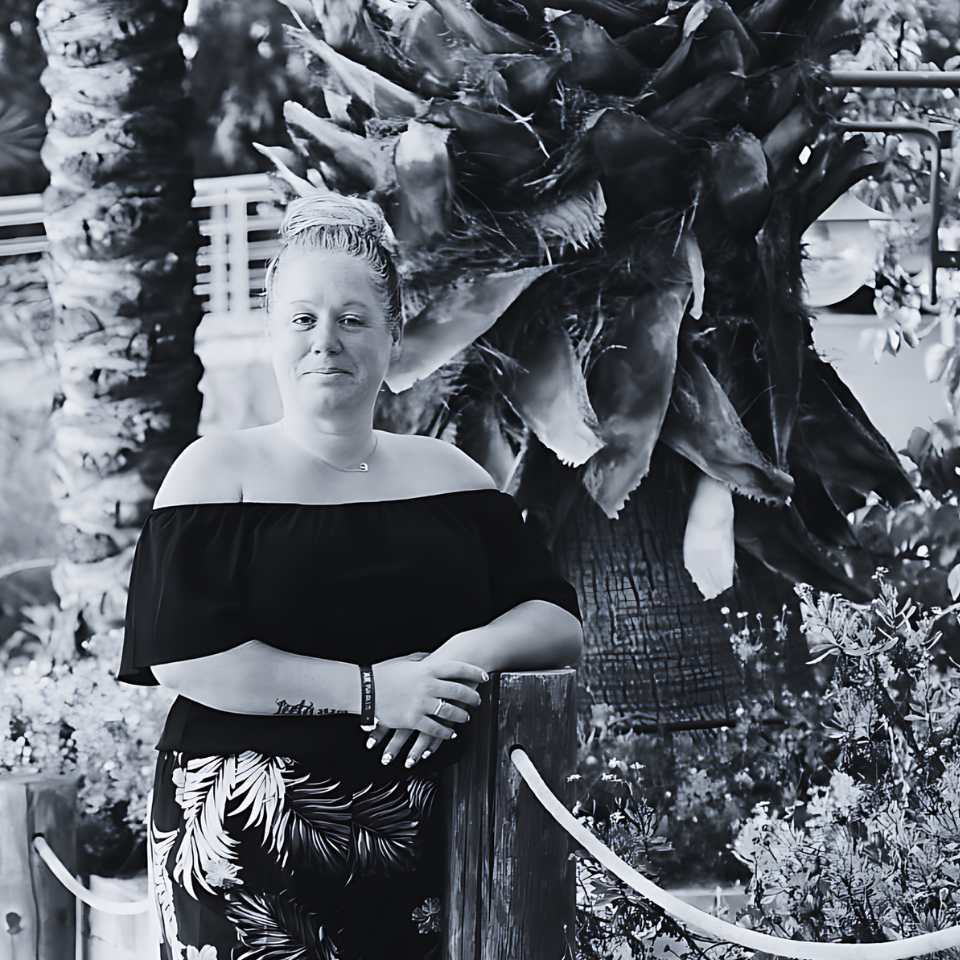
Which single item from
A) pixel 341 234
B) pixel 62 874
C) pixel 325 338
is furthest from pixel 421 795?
pixel 62 874

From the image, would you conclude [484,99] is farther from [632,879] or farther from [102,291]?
[632,879]

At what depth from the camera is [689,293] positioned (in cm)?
340

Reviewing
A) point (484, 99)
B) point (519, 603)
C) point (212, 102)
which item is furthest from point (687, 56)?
point (519, 603)

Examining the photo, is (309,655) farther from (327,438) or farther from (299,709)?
(327,438)

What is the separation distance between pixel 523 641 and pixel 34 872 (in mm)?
1871

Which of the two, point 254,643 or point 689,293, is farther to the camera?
point 689,293

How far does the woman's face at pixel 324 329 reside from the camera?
1.76m

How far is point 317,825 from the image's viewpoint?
168cm

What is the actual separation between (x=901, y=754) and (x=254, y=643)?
7.81 feet

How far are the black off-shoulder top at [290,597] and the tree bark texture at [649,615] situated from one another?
165cm

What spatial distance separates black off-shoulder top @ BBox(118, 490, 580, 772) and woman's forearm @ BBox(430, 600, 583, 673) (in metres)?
0.06

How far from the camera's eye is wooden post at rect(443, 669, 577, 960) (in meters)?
1.65

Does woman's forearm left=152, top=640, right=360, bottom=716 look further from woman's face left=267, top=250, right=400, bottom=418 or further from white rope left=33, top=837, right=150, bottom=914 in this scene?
white rope left=33, top=837, right=150, bottom=914

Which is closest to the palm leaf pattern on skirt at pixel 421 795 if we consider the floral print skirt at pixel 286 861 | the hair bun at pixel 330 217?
the floral print skirt at pixel 286 861
